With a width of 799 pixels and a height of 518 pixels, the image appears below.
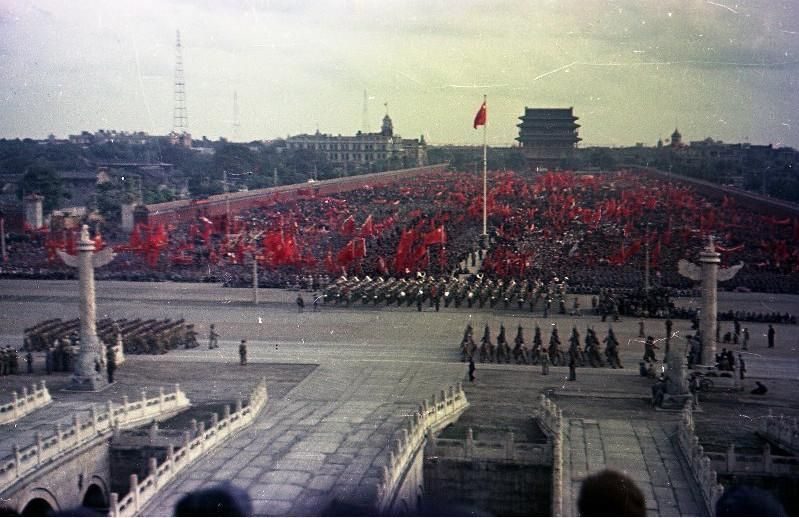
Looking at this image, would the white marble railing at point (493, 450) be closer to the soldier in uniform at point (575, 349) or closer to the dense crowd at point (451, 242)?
the soldier in uniform at point (575, 349)

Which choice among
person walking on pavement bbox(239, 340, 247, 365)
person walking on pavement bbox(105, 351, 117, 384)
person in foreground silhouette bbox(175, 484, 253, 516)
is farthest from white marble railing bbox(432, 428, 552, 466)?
person walking on pavement bbox(105, 351, 117, 384)

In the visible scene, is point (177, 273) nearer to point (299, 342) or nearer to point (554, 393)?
point (299, 342)

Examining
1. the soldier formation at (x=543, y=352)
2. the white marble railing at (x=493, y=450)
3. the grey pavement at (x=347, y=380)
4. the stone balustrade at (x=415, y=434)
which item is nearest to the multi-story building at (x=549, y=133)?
the grey pavement at (x=347, y=380)

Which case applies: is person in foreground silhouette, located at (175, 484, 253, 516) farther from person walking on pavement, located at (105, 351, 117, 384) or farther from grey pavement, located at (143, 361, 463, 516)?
person walking on pavement, located at (105, 351, 117, 384)

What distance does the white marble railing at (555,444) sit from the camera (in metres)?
10.9

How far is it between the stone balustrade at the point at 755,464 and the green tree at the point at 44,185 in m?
19.6

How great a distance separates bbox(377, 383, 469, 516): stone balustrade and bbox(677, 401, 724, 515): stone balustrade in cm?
373

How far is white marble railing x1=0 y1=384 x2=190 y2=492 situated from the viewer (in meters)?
10.8

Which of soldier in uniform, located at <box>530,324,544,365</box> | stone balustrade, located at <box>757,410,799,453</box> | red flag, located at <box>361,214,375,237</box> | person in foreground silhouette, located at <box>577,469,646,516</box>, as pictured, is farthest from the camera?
red flag, located at <box>361,214,375,237</box>

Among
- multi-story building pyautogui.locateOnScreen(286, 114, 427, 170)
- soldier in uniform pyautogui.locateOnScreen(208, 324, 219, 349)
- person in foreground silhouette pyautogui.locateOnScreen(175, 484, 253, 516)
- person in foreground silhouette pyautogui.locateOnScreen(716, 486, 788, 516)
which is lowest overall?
soldier in uniform pyautogui.locateOnScreen(208, 324, 219, 349)

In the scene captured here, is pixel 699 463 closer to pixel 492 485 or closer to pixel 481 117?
pixel 492 485

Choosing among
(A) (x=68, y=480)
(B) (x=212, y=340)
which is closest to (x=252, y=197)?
(B) (x=212, y=340)

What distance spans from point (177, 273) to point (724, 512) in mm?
24598

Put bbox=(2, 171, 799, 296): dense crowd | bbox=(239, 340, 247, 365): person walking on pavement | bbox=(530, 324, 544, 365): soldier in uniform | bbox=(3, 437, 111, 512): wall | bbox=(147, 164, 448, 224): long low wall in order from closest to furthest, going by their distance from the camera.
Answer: bbox=(3, 437, 111, 512): wall, bbox=(239, 340, 247, 365): person walking on pavement, bbox=(530, 324, 544, 365): soldier in uniform, bbox=(2, 171, 799, 296): dense crowd, bbox=(147, 164, 448, 224): long low wall
